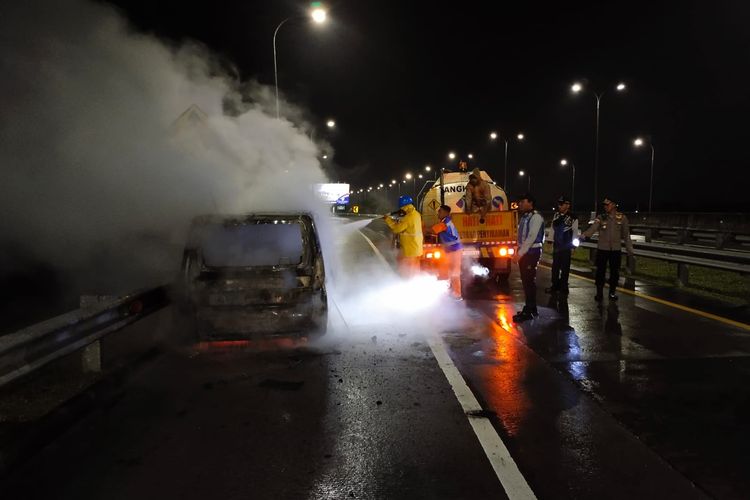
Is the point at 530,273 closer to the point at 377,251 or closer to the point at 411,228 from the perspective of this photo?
the point at 411,228

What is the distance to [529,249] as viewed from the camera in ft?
27.4

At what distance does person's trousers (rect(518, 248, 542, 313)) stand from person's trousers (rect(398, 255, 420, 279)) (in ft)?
6.16

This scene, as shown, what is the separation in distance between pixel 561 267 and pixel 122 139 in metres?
8.19

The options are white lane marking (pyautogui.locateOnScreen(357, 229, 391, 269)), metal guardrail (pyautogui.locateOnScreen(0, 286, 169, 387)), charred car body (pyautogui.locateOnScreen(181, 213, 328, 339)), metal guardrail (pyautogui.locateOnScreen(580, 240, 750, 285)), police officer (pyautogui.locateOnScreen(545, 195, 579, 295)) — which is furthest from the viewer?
white lane marking (pyautogui.locateOnScreen(357, 229, 391, 269))

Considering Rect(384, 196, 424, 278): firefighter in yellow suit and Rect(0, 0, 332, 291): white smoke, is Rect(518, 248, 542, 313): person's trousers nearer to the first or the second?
Rect(384, 196, 424, 278): firefighter in yellow suit

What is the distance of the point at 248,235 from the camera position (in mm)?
6848

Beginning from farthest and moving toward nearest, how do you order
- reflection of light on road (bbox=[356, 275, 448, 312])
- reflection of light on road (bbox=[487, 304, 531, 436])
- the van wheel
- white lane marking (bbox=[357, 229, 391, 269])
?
white lane marking (bbox=[357, 229, 391, 269]) < reflection of light on road (bbox=[356, 275, 448, 312]) < the van wheel < reflection of light on road (bbox=[487, 304, 531, 436])

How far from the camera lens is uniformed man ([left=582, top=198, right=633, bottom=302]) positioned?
9.72 metres

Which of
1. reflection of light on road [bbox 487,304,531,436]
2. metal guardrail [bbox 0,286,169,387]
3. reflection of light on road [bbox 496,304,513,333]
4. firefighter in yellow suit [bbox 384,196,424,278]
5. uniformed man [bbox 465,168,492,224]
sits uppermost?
uniformed man [bbox 465,168,492,224]

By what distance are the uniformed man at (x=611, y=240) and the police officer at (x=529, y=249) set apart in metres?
1.97

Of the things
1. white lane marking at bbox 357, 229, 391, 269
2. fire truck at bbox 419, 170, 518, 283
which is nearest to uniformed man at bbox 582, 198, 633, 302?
fire truck at bbox 419, 170, 518, 283

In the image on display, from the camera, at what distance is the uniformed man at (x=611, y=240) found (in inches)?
383

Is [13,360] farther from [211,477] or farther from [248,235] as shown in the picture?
[248,235]

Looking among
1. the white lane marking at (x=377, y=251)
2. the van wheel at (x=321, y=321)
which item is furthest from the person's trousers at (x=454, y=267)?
the white lane marking at (x=377, y=251)
